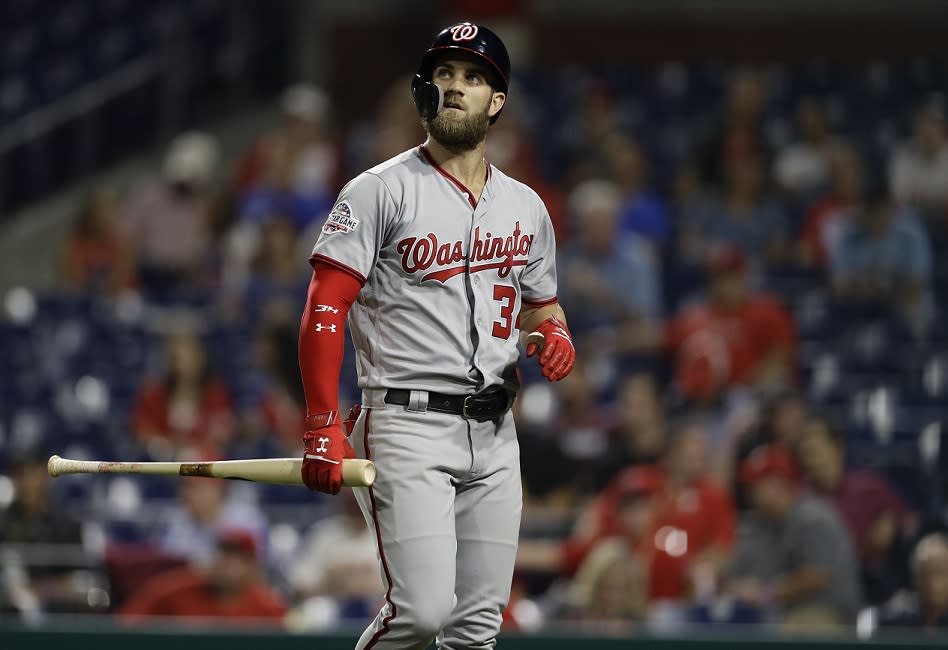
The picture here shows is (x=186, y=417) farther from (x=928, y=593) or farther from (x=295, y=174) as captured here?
(x=928, y=593)

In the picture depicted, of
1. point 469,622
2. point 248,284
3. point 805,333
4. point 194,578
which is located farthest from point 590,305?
point 469,622

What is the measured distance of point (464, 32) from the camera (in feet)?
11.4

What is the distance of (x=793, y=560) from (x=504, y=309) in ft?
9.18

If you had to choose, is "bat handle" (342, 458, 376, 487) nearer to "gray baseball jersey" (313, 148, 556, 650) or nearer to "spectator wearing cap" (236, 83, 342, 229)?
"gray baseball jersey" (313, 148, 556, 650)

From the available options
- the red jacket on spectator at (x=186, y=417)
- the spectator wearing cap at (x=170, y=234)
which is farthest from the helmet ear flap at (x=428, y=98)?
the spectator wearing cap at (x=170, y=234)

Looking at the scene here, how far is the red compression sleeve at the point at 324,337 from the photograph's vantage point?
3322 millimetres

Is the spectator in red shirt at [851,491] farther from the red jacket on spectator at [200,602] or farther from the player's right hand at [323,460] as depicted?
the player's right hand at [323,460]

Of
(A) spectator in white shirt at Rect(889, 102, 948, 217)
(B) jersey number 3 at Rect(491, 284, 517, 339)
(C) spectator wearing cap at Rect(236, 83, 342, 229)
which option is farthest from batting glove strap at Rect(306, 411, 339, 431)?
(A) spectator in white shirt at Rect(889, 102, 948, 217)

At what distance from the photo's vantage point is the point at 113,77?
37.4ft

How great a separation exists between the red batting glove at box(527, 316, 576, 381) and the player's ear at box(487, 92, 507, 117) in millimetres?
524

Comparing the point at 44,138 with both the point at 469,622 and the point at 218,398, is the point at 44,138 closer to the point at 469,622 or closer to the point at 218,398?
the point at 218,398

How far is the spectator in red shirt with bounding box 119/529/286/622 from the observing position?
18.8 feet

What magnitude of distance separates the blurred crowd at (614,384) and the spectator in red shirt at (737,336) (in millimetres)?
15

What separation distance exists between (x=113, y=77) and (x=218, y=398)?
4.55 meters
